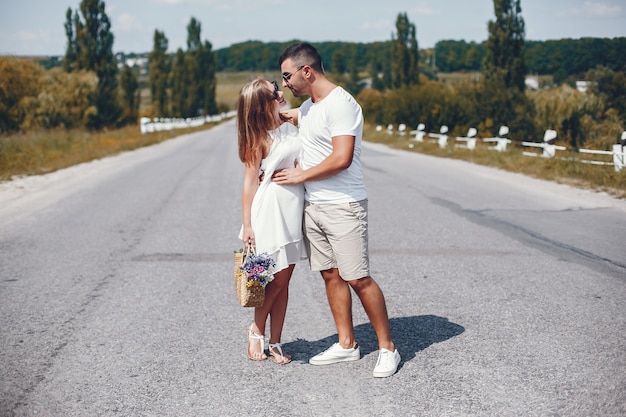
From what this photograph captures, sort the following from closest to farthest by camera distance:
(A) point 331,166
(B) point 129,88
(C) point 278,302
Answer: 1. (A) point 331,166
2. (C) point 278,302
3. (B) point 129,88

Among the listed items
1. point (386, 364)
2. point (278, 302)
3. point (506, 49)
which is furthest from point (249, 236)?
point (506, 49)

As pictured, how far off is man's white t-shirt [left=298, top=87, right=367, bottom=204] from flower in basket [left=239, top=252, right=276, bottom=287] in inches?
17.6

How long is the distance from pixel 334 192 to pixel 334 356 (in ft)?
3.35

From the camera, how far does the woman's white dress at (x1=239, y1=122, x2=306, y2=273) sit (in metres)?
4.03

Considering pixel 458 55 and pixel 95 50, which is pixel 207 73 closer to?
pixel 95 50

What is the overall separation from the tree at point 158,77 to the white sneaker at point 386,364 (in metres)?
68.9

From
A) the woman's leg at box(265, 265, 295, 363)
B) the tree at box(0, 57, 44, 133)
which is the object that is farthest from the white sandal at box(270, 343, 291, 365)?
the tree at box(0, 57, 44, 133)

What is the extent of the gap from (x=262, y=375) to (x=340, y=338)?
54 cm

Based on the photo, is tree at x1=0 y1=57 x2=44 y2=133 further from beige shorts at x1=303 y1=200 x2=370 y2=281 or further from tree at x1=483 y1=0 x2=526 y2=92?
beige shorts at x1=303 y1=200 x2=370 y2=281

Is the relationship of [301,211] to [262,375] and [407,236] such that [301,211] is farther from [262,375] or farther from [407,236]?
[407,236]

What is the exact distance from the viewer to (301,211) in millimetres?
4141

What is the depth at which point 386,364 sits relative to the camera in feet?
13.0

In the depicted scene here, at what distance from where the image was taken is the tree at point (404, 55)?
49969 mm

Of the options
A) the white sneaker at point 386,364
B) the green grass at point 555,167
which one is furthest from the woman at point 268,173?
the green grass at point 555,167
